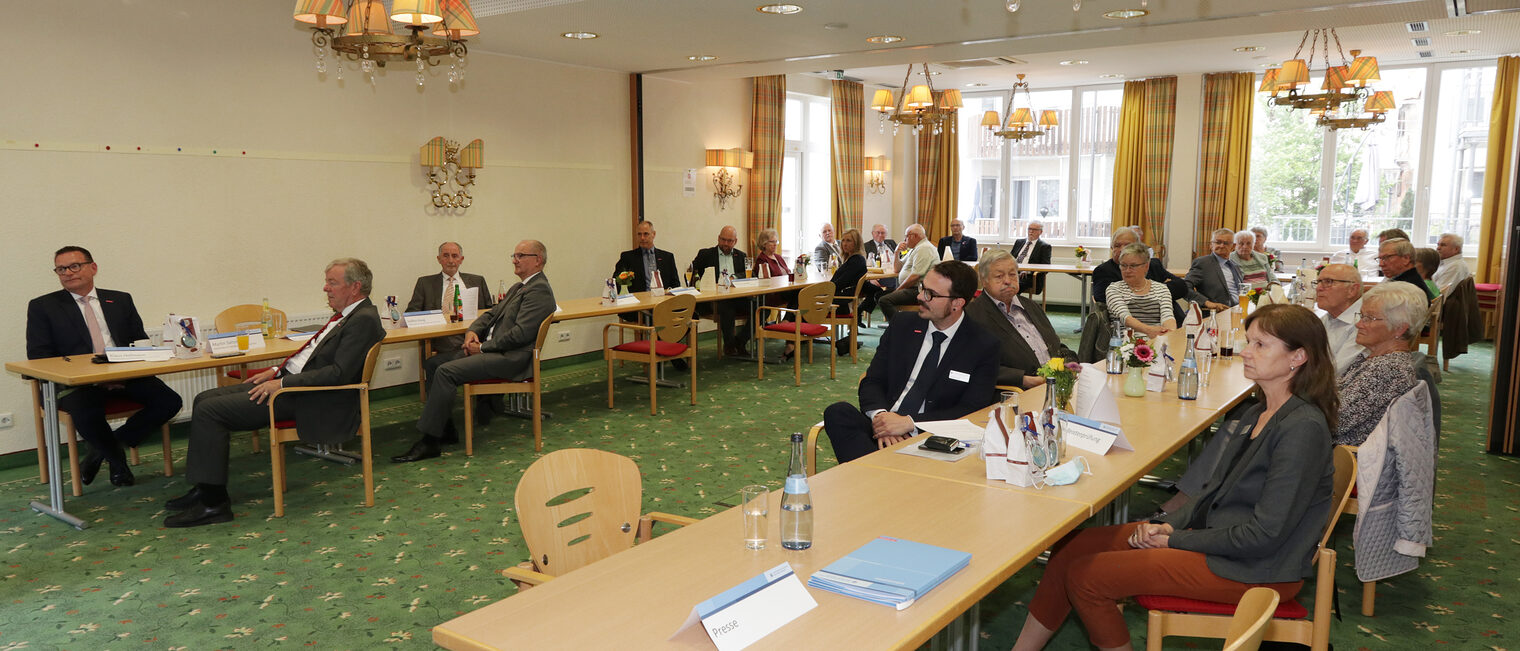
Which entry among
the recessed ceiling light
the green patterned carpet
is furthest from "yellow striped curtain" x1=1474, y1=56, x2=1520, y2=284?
the recessed ceiling light

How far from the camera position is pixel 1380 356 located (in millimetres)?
3570

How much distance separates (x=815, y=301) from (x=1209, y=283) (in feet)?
11.5

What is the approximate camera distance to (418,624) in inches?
137

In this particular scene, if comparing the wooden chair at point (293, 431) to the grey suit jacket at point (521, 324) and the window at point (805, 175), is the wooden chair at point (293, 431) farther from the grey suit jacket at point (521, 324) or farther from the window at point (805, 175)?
the window at point (805, 175)

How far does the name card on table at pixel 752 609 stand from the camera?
1.74 metres

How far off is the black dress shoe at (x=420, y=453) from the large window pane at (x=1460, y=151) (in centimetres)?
1158

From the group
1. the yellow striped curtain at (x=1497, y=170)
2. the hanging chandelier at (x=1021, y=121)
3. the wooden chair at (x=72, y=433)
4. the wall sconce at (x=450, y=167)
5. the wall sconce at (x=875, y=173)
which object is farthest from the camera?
the wall sconce at (x=875, y=173)

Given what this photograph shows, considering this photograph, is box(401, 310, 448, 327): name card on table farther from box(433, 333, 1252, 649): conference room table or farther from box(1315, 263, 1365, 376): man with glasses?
box(1315, 263, 1365, 376): man with glasses

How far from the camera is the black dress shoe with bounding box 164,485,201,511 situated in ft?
15.2

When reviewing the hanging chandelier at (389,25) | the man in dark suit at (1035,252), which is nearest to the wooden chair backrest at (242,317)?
the hanging chandelier at (389,25)

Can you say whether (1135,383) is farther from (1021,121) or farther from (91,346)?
(1021,121)

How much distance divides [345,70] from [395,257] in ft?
4.76

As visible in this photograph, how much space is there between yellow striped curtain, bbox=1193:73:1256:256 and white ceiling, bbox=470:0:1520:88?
2261mm

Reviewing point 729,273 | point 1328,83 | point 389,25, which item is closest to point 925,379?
point 389,25
